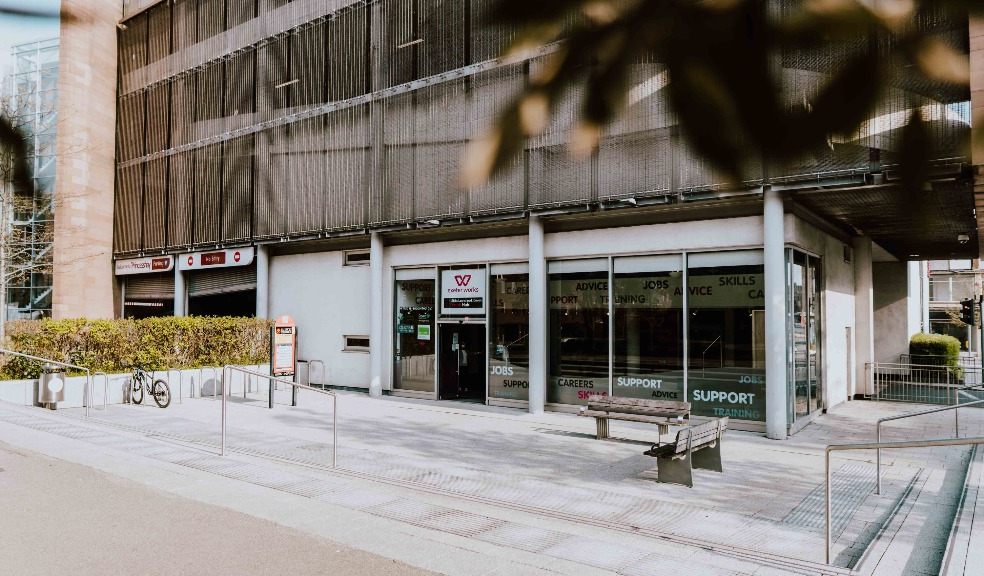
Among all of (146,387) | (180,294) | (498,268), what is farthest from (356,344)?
(180,294)

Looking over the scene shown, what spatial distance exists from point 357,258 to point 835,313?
38.3ft

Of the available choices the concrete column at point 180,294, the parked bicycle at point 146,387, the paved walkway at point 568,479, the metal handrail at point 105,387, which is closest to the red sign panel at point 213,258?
the concrete column at point 180,294

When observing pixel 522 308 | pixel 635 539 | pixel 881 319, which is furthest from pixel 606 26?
pixel 881 319

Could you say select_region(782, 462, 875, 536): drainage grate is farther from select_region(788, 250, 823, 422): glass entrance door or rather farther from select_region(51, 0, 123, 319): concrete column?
select_region(51, 0, 123, 319): concrete column

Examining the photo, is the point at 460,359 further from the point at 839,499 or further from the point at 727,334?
the point at 839,499

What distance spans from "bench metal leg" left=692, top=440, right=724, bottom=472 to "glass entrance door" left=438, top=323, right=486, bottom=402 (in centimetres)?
738

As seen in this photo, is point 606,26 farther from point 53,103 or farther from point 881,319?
point 881,319

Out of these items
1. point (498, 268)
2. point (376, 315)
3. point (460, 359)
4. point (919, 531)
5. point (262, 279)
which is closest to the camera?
point (919, 531)

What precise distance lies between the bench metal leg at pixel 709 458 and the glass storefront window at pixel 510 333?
5744 mm

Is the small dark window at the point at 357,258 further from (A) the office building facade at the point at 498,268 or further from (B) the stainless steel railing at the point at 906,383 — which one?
(B) the stainless steel railing at the point at 906,383

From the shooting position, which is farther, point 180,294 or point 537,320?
point 180,294

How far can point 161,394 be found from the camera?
1377 centimetres

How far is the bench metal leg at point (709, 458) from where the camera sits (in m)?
8.83

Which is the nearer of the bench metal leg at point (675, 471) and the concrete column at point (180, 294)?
the bench metal leg at point (675, 471)
